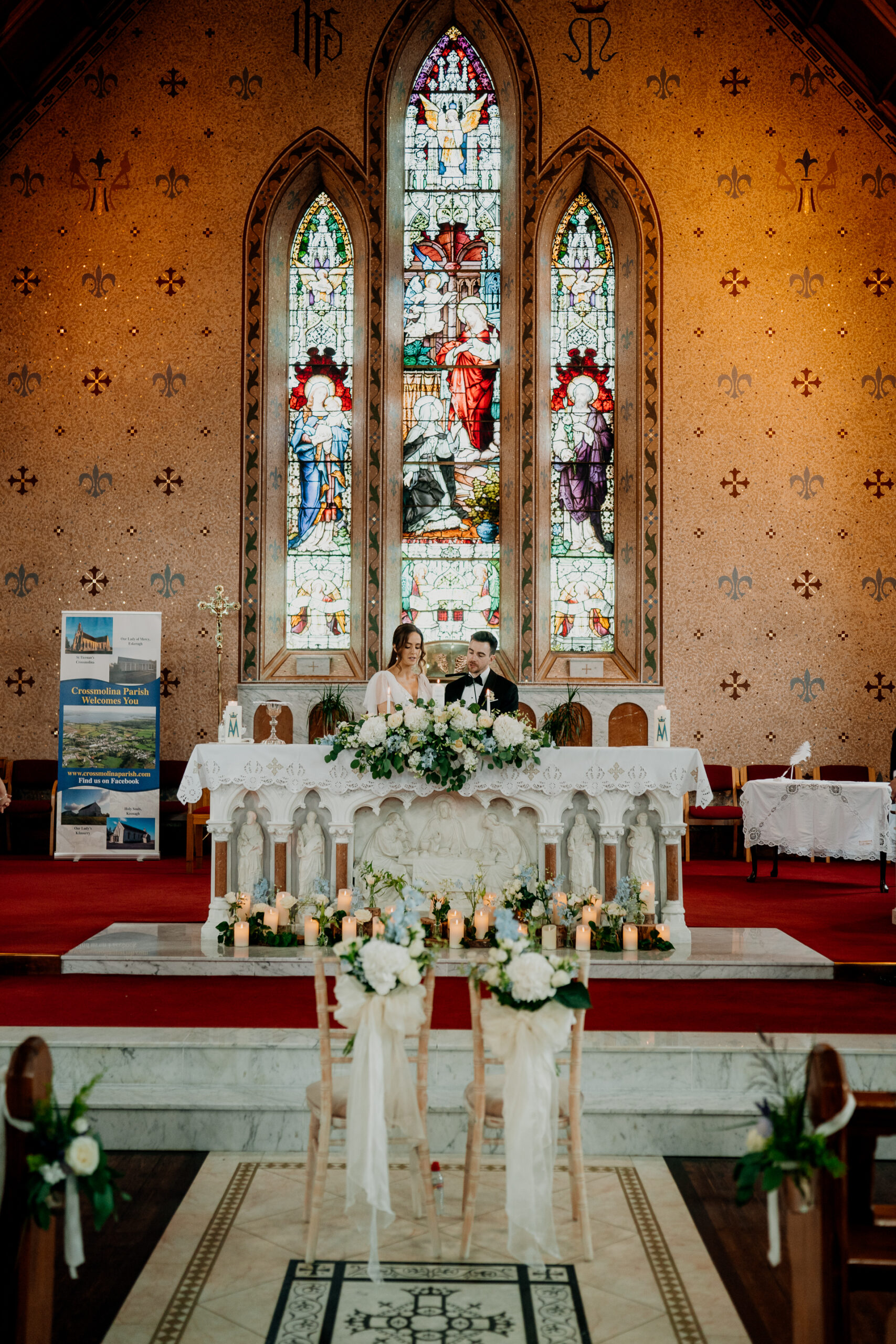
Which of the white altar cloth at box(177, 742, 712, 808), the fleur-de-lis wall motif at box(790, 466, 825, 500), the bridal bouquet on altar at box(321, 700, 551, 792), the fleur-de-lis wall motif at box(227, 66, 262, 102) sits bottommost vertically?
the white altar cloth at box(177, 742, 712, 808)

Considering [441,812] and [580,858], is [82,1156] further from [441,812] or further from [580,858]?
[580,858]

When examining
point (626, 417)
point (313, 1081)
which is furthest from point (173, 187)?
point (313, 1081)

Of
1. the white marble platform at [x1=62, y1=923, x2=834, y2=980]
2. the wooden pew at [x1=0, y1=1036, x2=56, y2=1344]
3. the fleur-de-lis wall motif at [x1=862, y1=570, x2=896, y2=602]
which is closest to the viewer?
the wooden pew at [x1=0, y1=1036, x2=56, y2=1344]

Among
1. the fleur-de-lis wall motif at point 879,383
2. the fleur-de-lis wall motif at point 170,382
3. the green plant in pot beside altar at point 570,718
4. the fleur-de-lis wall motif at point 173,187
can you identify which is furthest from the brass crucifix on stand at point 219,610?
the fleur-de-lis wall motif at point 879,383

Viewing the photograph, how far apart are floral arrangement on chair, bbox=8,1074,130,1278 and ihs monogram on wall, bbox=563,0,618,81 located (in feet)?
34.6

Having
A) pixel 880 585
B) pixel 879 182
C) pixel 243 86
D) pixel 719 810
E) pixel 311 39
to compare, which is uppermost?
pixel 311 39

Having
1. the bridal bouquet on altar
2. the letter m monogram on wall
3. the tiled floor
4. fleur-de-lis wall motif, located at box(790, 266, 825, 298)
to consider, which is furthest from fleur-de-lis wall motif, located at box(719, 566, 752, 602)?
the tiled floor

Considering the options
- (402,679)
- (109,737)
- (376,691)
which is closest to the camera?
(376,691)

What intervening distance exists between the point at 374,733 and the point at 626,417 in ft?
19.3

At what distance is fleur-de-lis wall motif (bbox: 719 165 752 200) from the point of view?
10367 millimetres

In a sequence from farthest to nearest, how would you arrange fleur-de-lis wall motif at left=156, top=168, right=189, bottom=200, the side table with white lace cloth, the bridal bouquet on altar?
1. fleur-de-lis wall motif at left=156, top=168, right=189, bottom=200
2. the side table with white lace cloth
3. the bridal bouquet on altar

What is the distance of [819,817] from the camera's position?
815 cm

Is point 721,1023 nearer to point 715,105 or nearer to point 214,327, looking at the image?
point 214,327

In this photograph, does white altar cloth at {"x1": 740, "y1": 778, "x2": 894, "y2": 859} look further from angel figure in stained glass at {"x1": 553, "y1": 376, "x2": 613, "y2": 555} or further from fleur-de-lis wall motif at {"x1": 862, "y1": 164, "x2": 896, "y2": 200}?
fleur-de-lis wall motif at {"x1": 862, "y1": 164, "x2": 896, "y2": 200}
